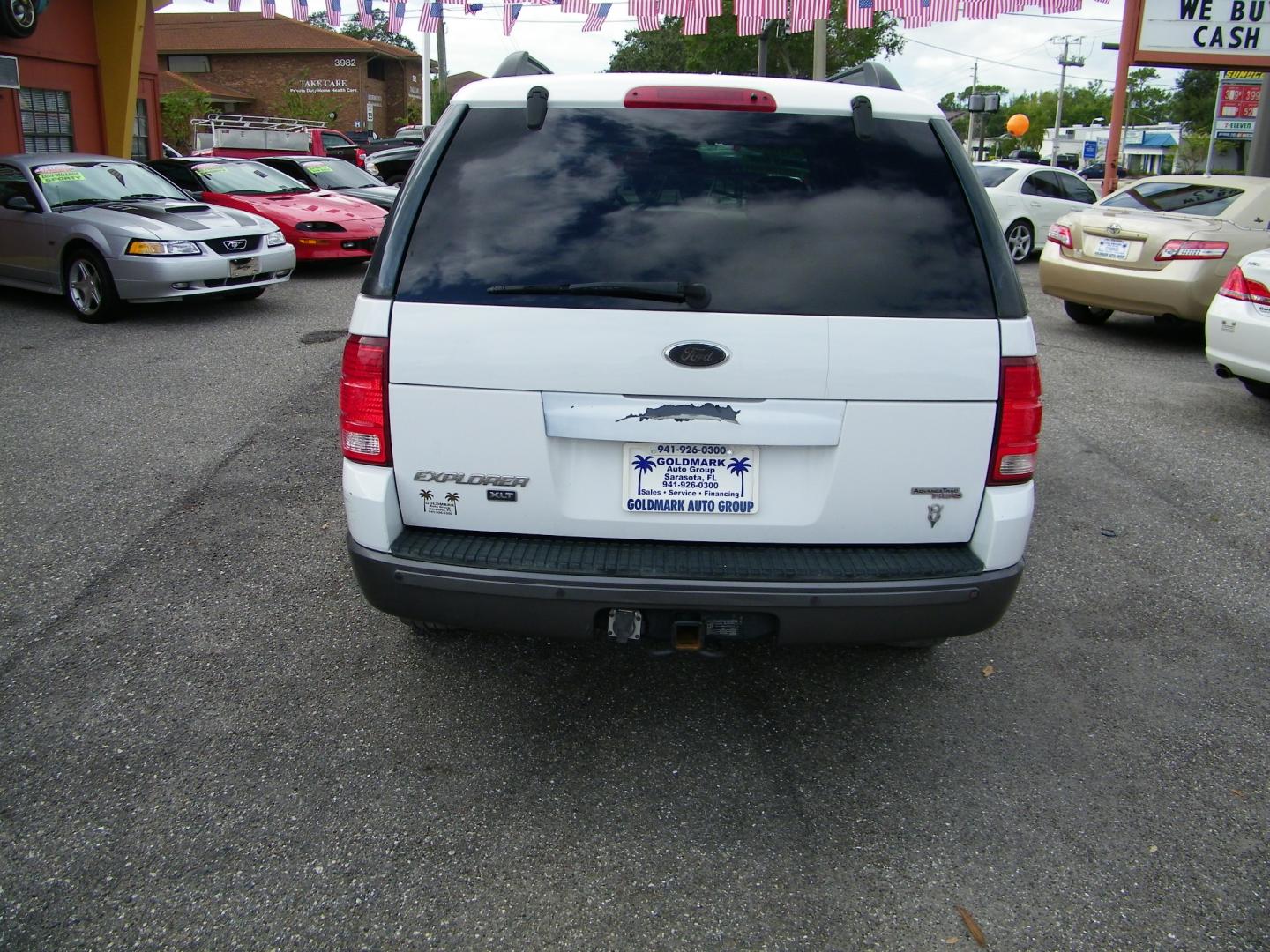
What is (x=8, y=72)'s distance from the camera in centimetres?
1520

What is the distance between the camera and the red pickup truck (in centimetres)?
2359

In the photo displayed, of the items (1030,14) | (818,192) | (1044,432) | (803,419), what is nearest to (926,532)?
(803,419)

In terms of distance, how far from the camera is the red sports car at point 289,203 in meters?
13.2

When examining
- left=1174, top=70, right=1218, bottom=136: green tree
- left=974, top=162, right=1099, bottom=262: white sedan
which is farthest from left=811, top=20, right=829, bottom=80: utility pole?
left=1174, top=70, right=1218, bottom=136: green tree

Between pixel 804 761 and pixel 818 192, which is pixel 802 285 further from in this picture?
pixel 804 761

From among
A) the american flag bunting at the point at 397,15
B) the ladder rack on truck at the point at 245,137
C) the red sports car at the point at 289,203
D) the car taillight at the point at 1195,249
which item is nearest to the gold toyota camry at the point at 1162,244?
the car taillight at the point at 1195,249

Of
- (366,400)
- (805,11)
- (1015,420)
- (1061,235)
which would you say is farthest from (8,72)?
(1015,420)

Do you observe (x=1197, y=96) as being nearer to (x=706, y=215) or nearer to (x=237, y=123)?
(x=237, y=123)

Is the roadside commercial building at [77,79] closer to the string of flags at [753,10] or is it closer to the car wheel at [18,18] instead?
the car wheel at [18,18]

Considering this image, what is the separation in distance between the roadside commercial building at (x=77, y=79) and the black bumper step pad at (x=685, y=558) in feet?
53.5

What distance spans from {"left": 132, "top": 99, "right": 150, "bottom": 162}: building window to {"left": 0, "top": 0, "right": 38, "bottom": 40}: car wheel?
12.7 ft

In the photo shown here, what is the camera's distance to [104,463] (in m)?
5.97

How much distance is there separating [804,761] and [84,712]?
2346 mm

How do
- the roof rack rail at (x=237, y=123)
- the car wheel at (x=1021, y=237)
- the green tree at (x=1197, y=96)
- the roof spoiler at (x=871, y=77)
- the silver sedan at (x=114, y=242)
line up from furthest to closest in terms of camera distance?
the green tree at (x=1197, y=96) < the roof rack rail at (x=237, y=123) < the car wheel at (x=1021, y=237) < the silver sedan at (x=114, y=242) < the roof spoiler at (x=871, y=77)
